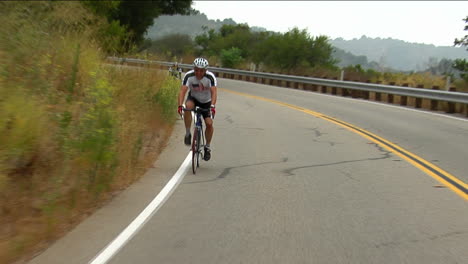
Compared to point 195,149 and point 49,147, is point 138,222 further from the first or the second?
point 195,149

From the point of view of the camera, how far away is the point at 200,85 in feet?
35.7

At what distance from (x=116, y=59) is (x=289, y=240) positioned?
43.7 ft

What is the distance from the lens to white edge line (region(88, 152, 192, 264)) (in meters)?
5.86

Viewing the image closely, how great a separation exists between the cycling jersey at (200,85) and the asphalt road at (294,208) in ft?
4.03

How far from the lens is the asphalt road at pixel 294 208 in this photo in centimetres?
611

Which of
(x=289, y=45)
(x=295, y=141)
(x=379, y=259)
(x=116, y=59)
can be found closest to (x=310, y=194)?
(x=379, y=259)

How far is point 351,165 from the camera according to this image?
1140cm

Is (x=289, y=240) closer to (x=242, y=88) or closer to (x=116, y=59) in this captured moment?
(x=116, y=59)

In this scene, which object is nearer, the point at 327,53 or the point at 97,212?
the point at 97,212

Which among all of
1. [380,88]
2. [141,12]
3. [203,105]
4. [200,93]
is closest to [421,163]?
[203,105]

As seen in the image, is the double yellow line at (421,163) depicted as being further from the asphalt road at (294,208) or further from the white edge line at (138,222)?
the white edge line at (138,222)

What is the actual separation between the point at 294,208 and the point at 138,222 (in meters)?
2.07

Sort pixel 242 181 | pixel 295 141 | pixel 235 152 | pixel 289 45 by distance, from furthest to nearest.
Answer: pixel 289 45 → pixel 295 141 → pixel 235 152 → pixel 242 181

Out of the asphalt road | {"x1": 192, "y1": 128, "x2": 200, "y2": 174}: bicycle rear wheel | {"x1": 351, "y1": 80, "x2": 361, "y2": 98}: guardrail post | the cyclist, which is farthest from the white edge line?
{"x1": 351, "y1": 80, "x2": 361, "y2": 98}: guardrail post
